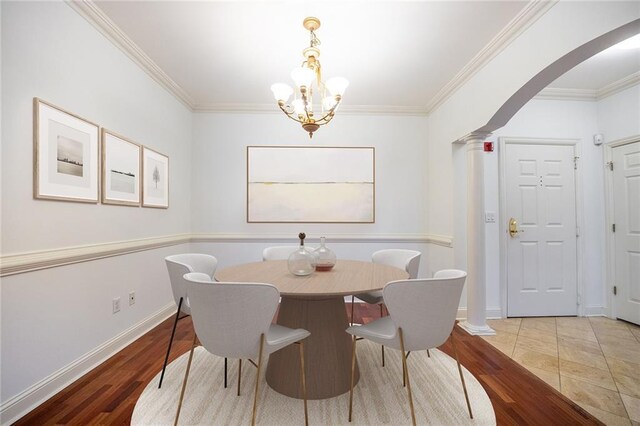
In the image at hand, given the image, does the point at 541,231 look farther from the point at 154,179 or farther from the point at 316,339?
the point at 154,179

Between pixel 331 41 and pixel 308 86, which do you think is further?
pixel 331 41

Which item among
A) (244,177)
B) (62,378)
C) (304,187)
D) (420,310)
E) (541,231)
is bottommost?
(62,378)

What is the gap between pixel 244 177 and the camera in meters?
3.73

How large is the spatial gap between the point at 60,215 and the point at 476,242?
11.2ft

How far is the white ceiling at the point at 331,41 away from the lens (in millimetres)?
1999

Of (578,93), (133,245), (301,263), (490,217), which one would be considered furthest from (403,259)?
(578,93)

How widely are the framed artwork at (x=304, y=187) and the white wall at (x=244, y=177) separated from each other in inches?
3.6

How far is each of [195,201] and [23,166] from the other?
2.13 metres

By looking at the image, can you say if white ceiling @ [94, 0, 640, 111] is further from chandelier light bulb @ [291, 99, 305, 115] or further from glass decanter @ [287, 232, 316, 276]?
glass decanter @ [287, 232, 316, 276]

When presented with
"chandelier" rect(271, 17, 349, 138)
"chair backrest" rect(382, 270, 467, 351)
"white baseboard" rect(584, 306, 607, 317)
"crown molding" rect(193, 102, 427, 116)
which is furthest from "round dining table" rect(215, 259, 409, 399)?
"white baseboard" rect(584, 306, 607, 317)

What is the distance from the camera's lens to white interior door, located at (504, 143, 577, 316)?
3.22 metres

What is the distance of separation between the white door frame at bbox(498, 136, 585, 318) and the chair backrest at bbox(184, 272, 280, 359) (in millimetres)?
2957

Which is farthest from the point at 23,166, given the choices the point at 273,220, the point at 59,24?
the point at 273,220

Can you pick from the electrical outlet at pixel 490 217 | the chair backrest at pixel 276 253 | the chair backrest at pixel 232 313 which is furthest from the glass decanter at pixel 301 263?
the electrical outlet at pixel 490 217
